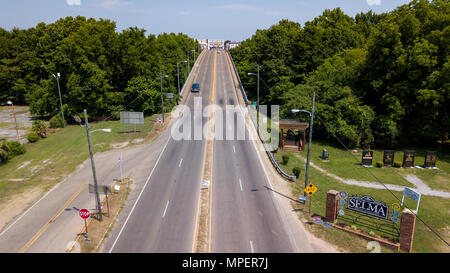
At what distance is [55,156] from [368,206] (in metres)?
34.7

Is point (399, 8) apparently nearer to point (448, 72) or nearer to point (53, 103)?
point (448, 72)

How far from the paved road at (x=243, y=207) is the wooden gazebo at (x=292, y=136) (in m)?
4.68

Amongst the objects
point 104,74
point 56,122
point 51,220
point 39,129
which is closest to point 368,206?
point 51,220

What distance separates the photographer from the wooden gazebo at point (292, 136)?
39125mm

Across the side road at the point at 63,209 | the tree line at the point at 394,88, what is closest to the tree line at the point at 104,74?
the side road at the point at 63,209

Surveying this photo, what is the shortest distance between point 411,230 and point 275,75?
46.7 meters

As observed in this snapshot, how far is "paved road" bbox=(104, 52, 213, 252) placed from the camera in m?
19.8

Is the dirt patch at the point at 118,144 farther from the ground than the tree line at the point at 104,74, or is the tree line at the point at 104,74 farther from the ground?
the tree line at the point at 104,74

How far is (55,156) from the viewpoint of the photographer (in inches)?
1462

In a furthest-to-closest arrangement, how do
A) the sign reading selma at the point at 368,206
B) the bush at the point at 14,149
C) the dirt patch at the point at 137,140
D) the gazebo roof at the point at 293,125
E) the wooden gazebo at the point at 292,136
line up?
the dirt patch at the point at 137,140
the wooden gazebo at the point at 292,136
the gazebo roof at the point at 293,125
the bush at the point at 14,149
the sign reading selma at the point at 368,206

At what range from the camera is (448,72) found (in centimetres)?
3581

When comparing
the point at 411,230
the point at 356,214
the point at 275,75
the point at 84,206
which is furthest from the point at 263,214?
the point at 275,75

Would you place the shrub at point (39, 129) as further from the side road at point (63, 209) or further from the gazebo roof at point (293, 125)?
the gazebo roof at point (293, 125)

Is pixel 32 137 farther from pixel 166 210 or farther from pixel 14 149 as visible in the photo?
pixel 166 210
